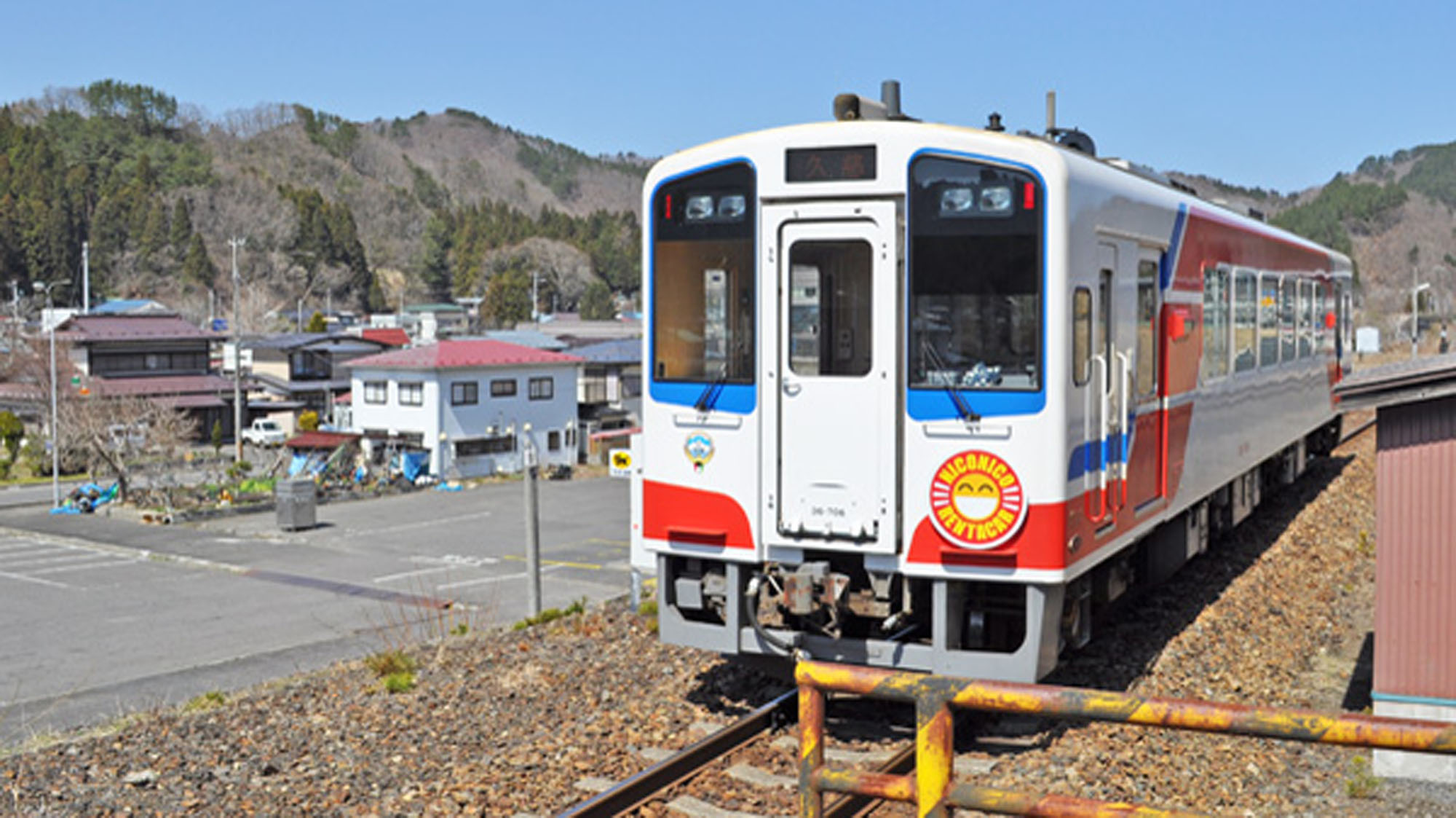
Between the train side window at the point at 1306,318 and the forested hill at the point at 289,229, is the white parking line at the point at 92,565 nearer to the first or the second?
the train side window at the point at 1306,318

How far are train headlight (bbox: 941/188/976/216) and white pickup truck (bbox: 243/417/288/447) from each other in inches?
1761

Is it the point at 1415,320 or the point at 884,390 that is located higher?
the point at 1415,320

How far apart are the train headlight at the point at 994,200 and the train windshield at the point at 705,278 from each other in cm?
117

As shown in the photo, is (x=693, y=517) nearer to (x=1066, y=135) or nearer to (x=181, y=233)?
(x=1066, y=135)

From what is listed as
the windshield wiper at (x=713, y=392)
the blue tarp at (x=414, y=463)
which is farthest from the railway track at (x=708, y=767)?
the blue tarp at (x=414, y=463)

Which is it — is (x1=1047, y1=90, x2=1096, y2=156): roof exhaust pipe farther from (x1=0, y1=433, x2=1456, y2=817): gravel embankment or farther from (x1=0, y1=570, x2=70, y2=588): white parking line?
(x1=0, y1=570, x2=70, y2=588): white parking line

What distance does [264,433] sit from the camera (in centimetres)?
4972

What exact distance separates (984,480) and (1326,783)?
2.09 meters

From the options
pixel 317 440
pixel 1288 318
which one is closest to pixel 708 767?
pixel 1288 318

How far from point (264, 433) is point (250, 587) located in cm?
2825

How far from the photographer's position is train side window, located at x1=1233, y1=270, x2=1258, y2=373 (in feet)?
36.2

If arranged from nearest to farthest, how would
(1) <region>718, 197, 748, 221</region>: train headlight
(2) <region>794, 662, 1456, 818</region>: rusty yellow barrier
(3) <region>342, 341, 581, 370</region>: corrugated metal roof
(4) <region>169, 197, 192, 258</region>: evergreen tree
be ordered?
(2) <region>794, 662, 1456, 818</region>: rusty yellow barrier
(1) <region>718, 197, 748, 221</region>: train headlight
(3) <region>342, 341, 581, 370</region>: corrugated metal roof
(4) <region>169, 197, 192, 258</region>: evergreen tree

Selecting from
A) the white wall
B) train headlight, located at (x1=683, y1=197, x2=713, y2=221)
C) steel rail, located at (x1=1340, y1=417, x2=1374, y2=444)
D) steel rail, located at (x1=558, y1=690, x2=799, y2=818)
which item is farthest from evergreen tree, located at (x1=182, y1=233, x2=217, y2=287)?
steel rail, located at (x1=558, y1=690, x2=799, y2=818)

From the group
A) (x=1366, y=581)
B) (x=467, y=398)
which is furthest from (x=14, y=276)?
(x=1366, y=581)
